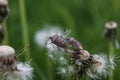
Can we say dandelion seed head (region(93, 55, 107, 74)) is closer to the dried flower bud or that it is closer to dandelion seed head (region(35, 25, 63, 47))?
the dried flower bud

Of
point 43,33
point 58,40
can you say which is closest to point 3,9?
point 58,40

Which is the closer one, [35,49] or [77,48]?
[77,48]

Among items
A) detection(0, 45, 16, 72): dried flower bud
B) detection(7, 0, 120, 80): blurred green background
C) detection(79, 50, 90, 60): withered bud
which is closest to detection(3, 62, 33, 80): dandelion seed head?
detection(0, 45, 16, 72): dried flower bud

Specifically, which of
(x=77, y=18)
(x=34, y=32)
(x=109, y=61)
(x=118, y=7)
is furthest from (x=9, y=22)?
(x=109, y=61)

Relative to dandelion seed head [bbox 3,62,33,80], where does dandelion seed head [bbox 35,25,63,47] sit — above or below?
above

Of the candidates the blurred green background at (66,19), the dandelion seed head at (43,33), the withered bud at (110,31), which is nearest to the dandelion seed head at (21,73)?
the withered bud at (110,31)

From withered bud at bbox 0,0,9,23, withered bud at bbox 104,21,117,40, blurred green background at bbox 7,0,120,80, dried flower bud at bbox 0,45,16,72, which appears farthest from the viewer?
blurred green background at bbox 7,0,120,80

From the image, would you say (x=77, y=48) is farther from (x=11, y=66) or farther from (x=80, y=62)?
(x=11, y=66)

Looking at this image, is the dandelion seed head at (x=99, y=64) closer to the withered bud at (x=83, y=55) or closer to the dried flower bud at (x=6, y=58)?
the withered bud at (x=83, y=55)
